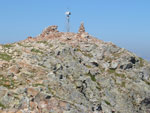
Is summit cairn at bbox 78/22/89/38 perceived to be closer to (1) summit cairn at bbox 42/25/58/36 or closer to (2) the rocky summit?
(2) the rocky summit

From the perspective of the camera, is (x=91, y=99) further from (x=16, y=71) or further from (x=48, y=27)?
(x=48, y=27)

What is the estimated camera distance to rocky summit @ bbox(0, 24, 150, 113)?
33.0m

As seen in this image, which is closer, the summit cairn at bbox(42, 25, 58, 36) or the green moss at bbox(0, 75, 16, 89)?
the green moss at bbox(0, 75, 16, 89)

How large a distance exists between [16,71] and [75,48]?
15.5 metres

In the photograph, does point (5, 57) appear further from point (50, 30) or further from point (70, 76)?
point (50, 30)

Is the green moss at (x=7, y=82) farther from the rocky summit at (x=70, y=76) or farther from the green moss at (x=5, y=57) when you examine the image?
the green moss at (x=5, y=57)

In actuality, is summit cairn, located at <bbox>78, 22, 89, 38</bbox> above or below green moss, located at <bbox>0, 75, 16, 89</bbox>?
above

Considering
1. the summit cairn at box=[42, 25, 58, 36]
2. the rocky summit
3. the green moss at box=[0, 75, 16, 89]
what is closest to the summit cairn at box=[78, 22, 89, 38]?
the rocky summit

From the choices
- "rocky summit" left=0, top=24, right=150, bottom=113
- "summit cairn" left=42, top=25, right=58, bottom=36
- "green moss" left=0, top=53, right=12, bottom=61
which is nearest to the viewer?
"rocky summit" left=0, top=24, right=150, bottom=113

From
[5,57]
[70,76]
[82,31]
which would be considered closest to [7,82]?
[5,57]

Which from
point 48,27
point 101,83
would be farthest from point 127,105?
point 48,27

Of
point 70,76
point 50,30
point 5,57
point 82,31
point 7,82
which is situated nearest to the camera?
point 7,82

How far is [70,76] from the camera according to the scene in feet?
142

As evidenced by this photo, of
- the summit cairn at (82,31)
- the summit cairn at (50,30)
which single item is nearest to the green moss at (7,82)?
the summit cairn at (50,30)
